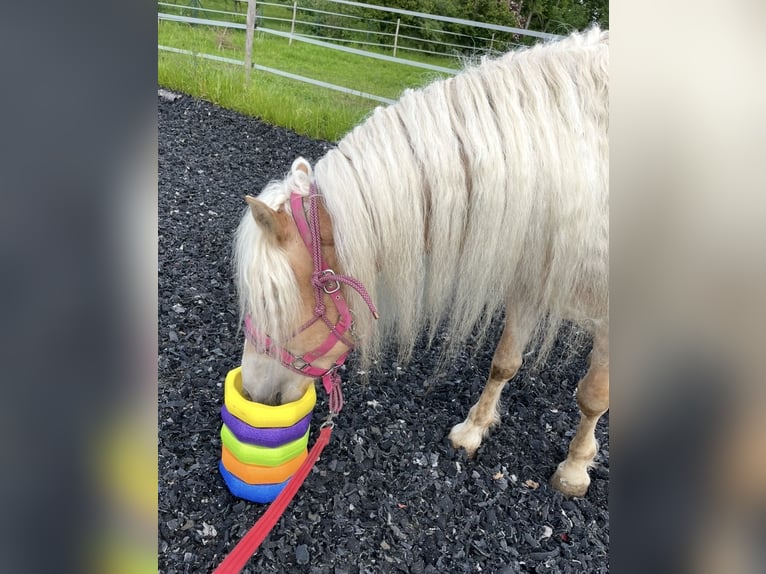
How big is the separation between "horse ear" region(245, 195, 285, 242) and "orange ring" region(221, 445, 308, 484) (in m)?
1.03

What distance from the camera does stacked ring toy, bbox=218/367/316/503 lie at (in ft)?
6.52

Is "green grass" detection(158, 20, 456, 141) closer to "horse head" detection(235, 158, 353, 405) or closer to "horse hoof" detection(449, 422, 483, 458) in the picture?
"horse hoof" detection(449, 422, 483, 458)

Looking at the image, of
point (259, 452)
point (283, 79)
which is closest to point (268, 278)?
point (259, 452)

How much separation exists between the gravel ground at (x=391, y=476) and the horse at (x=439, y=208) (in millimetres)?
813

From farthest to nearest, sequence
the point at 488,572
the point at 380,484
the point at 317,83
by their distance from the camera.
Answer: the point at 317,83, the point at 380,484, the point at 488,572

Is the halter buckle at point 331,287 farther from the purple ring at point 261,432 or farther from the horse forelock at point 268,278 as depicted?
the purple ring at point 261,432

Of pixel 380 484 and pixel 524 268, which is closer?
pixel 524 268

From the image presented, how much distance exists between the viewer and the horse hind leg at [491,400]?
256 cm
